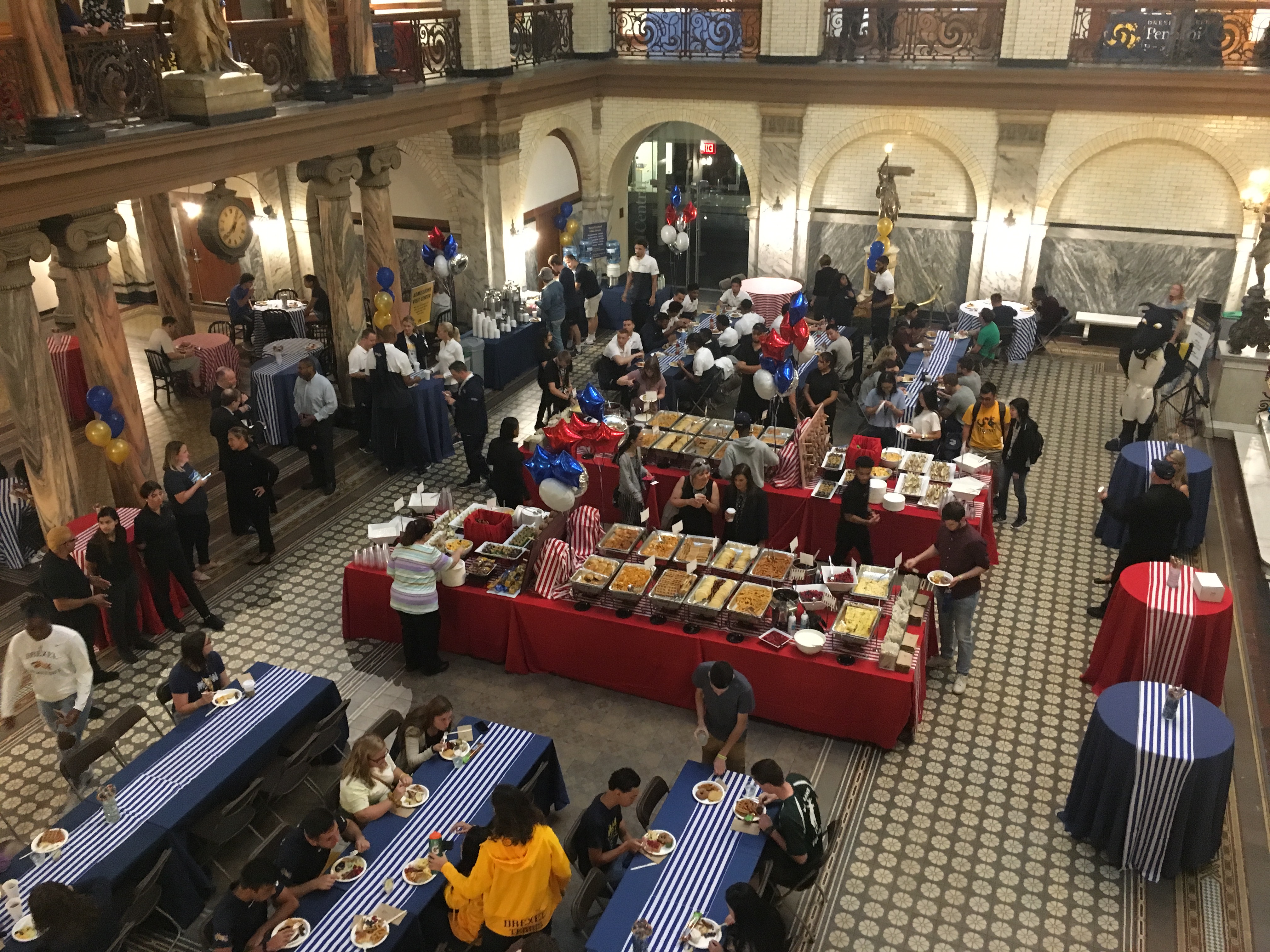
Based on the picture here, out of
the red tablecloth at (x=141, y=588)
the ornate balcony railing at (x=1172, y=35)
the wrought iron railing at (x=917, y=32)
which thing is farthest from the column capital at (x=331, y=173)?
the ornate balcony railing at (x=1172, y=35)

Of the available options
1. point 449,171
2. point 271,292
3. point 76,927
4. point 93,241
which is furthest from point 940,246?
point 76,927

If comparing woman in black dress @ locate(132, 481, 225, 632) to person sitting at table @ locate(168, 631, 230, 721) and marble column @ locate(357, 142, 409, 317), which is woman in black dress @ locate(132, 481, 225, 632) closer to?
person sitting at table @ locate(168, 631, 230, 721)

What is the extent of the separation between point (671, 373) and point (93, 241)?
694 centimetres

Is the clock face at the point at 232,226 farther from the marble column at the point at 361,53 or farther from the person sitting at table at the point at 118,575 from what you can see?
the person sitting at table at the point at 118,575

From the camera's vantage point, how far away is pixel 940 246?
18.0 metres

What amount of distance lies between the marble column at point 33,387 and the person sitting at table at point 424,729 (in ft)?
17.2

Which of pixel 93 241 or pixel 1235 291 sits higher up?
pixel 93 241

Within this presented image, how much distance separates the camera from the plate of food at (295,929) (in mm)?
5512

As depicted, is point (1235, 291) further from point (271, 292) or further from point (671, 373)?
point (271, 292)

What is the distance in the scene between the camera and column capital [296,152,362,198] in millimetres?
12859

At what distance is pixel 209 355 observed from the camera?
47.9ft

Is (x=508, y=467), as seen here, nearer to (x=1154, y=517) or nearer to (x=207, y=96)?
(x=207, y=96)

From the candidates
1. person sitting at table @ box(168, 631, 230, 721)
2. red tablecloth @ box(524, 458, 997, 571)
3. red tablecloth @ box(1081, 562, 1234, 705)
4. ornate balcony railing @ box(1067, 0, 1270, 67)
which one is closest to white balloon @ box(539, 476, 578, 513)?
red tablecloth @ box(524, 458, 997, 571)

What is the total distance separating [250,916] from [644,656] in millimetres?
3882
